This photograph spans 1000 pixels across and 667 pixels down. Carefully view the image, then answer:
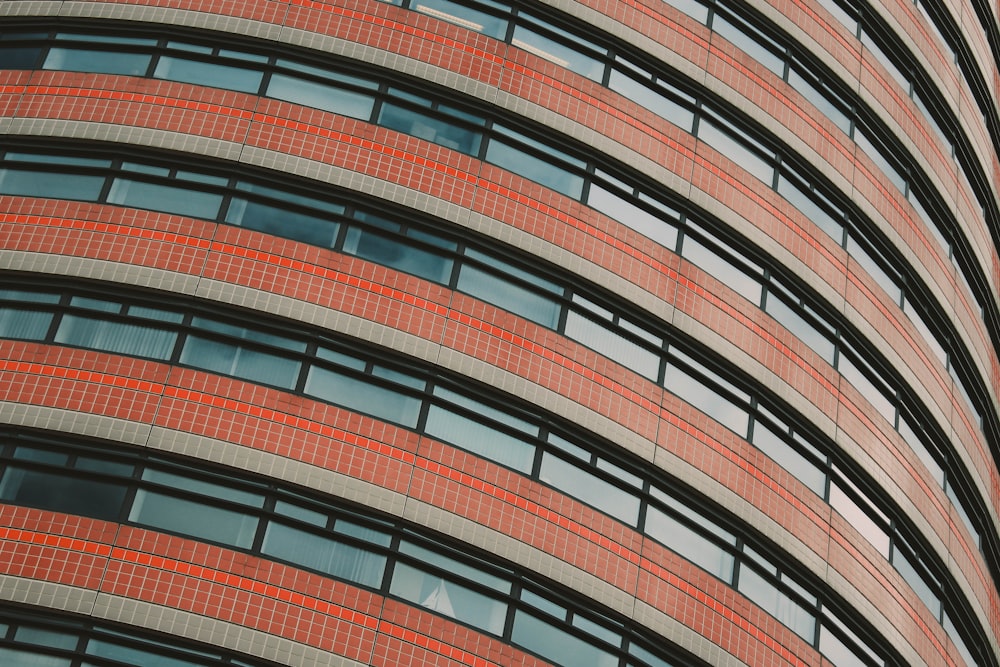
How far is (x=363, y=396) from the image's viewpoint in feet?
68.5

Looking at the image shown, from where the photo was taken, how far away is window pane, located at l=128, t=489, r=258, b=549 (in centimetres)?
1925

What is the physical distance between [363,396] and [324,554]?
260cm

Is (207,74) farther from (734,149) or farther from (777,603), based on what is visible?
(777,603)

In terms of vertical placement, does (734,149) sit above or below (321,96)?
above

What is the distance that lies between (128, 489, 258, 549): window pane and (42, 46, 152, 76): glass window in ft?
26.4

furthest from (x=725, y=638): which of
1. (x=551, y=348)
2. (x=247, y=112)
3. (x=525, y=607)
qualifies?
(x=247, y=112)

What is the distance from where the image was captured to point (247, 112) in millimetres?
22859

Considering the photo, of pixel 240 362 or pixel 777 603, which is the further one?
pixel 777 603

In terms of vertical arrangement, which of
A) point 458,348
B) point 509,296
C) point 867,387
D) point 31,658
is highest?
point 867,387

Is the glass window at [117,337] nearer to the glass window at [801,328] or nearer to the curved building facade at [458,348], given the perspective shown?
the curved building facade at [458,348]

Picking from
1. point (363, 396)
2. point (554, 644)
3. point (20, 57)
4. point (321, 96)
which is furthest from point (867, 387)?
point (20, 57)

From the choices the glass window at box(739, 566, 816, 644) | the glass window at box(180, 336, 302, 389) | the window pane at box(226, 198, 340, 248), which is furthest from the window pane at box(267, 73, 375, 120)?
the glass window at box(739, 566, 816, 644)

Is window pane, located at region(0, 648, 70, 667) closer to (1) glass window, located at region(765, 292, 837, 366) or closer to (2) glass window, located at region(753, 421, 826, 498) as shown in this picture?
(2) glass window, located at region(753, 421, 826, 498)

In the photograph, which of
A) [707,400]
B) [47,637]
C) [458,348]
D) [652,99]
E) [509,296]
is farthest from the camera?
[652,99]
